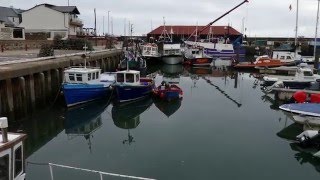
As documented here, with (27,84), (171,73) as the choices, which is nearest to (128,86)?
(27,84)

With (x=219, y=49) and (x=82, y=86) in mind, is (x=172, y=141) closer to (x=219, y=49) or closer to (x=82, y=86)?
(x=82, y=86)

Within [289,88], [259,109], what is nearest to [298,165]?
[259,109]

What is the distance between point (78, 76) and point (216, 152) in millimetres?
12937

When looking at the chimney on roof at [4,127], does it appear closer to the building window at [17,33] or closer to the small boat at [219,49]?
the building window at [17,33]

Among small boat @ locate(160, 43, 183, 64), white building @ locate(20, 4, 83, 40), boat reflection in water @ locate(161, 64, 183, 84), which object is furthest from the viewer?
white building @ locate(20, 4, 83, 40)

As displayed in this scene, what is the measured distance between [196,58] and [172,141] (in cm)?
4081

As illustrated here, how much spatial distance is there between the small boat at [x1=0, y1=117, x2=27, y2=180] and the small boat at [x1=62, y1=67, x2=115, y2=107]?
645 inches

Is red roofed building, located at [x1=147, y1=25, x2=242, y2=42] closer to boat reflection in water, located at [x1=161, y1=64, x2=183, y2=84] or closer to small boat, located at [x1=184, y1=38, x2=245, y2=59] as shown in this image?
small boat, located at [x1=184, y1=38, x2=245, y2=59]

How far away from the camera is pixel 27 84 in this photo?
2252 cm

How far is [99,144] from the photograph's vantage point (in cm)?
1803

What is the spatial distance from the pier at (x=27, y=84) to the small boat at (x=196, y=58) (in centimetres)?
3109

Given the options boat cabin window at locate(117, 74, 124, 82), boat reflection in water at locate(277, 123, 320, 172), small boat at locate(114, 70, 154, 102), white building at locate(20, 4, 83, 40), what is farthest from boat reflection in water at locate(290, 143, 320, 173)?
white building at locate(20, 4, 83, 40)

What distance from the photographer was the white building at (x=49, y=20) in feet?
205

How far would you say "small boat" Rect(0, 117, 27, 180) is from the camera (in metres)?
7.24
